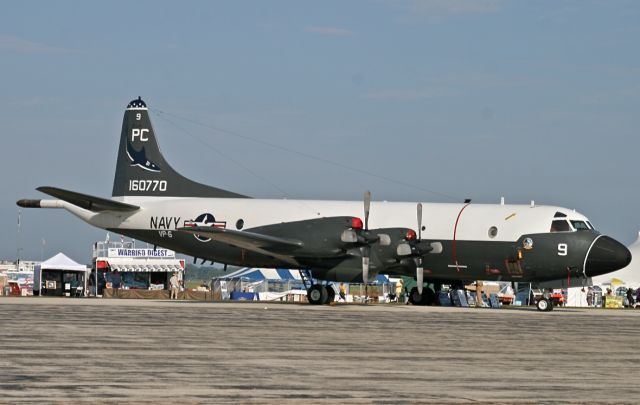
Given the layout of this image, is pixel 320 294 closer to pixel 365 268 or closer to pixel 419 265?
pixel 365 268

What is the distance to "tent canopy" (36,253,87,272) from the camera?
2311 inches

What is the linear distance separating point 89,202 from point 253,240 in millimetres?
7893

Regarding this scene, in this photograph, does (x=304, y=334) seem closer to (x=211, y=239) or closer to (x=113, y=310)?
(x=113, y=310)

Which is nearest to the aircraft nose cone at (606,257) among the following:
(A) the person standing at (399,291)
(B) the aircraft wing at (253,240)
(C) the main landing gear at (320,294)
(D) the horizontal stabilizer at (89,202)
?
(C) the main landing gear at (320,294)

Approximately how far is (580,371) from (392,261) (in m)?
20.1

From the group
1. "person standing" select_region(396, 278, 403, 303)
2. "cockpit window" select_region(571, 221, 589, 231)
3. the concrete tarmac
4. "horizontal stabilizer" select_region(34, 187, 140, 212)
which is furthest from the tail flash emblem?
"cockpit window" select_region(571, 221, 589, 231)

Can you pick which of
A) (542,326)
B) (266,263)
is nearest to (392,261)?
(266,263)

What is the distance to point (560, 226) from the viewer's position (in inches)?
1468

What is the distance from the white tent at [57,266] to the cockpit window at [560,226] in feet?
100

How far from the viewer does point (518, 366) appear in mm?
18266

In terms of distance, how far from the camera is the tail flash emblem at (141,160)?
4472cm

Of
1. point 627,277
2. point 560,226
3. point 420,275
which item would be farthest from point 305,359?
point 627,277

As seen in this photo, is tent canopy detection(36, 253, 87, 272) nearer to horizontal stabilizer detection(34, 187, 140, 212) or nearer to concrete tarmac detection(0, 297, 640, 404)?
horizontal stabilizer detection(34, 187, 140, 212)

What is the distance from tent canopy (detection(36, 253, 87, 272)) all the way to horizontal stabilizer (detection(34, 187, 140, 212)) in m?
17.3
